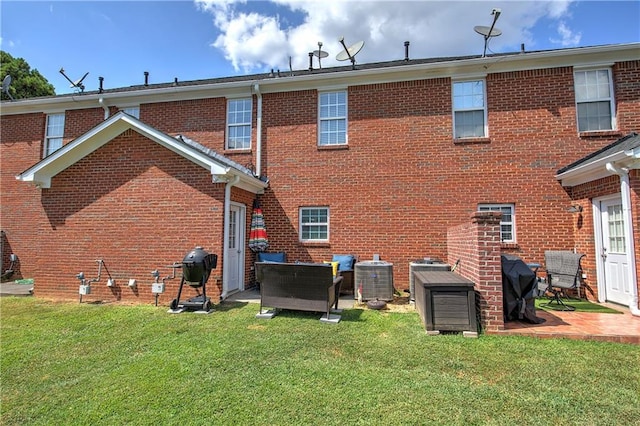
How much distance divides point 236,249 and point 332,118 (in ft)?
15.8

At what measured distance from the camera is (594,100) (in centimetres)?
845

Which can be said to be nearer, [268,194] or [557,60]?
[557,60]

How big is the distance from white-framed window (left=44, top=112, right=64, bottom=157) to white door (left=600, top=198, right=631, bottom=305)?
16.5m

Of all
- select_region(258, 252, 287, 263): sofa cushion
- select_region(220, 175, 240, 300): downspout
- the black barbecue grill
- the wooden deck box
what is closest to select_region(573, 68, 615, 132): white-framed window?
the wooden deck box

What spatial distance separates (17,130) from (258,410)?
1445 cm

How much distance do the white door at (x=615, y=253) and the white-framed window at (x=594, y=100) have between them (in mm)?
2548

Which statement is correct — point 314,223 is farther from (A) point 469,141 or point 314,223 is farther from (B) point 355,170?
(A) point 469,141

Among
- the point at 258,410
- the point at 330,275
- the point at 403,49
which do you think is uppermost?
the point at 403,49

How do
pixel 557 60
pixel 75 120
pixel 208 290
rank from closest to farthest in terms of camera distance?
1. pixel 208 290
2. pixel 557 60
3. pixel 75 120

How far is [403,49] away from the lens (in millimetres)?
11805

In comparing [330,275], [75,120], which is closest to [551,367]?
[330,275]

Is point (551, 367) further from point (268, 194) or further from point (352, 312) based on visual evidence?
point (268, 194)

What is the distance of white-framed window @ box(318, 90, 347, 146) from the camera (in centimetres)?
966

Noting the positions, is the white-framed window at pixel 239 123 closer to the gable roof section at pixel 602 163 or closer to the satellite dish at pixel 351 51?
the satellite dish at pixel 351 51
